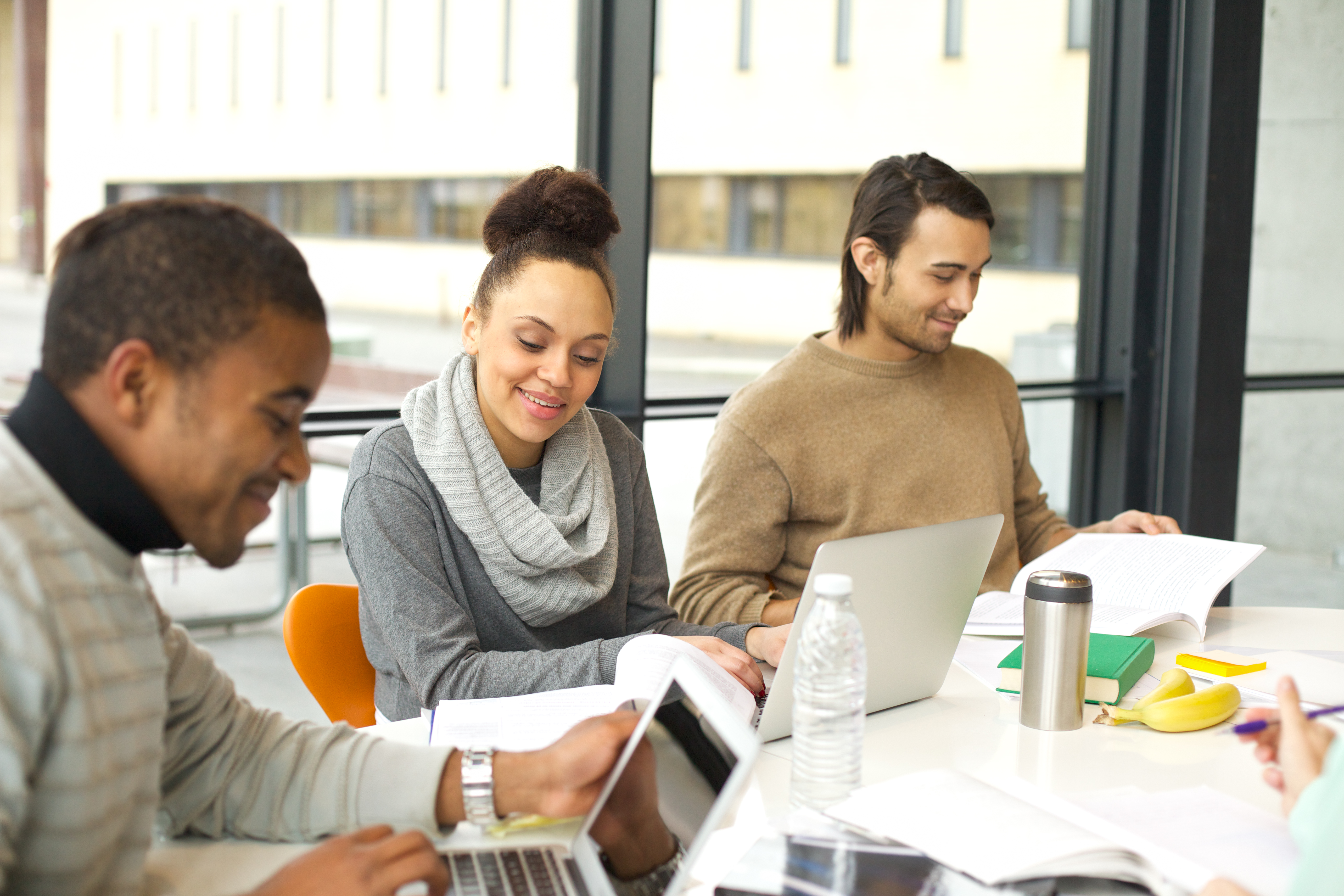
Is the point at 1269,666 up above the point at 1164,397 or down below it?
below

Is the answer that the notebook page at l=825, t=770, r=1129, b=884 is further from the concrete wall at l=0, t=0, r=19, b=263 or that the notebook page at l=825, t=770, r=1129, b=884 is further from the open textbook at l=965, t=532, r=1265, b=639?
the concrete wall at l=0, t=0, r=19, b=263

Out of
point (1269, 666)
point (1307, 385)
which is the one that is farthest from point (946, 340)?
point (1307, 385)

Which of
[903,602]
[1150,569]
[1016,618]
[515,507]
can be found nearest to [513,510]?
[515,507]

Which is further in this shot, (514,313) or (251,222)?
(514,313)

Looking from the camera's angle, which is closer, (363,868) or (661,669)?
(363,868)

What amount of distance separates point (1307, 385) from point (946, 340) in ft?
7.95

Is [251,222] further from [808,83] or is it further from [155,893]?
[808,83]

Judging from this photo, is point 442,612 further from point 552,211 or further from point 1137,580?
point 1137,580

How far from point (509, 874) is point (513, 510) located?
664 millimetres

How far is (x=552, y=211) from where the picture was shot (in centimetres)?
163

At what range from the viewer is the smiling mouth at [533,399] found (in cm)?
158

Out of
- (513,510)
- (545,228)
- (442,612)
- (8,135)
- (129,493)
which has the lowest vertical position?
(442,612)

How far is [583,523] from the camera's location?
1.65 meters

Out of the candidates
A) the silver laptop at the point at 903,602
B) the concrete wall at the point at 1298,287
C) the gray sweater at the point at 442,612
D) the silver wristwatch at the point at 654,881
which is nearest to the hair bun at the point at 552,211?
the gray sweater at the point at 442,612
